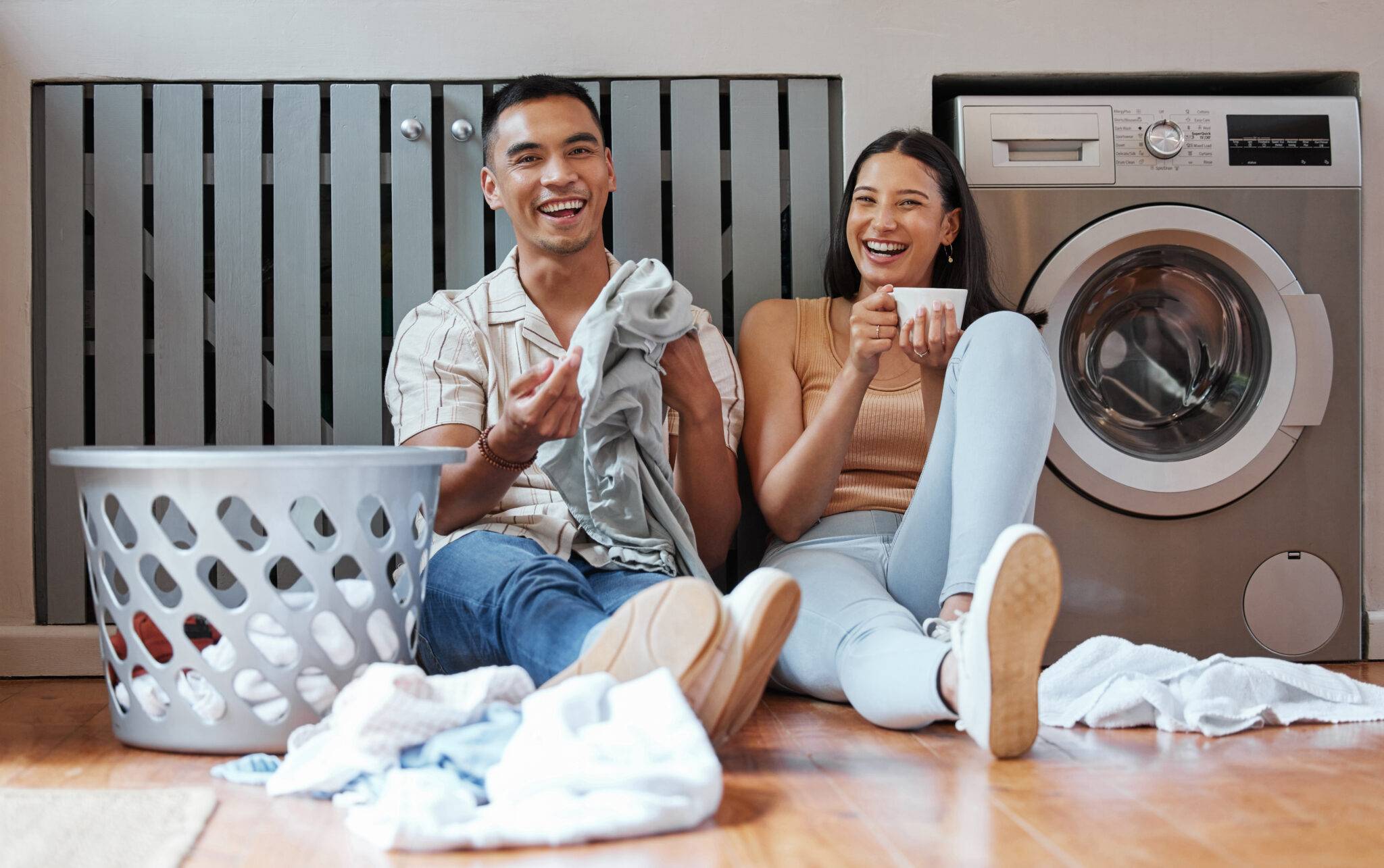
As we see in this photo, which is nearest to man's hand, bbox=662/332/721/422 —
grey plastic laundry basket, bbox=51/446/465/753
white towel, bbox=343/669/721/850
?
grey plastic laundry basket, bbox=51/446/465/753

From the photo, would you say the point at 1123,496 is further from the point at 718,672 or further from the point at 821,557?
the point at 718,672

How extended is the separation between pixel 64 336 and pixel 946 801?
1.60m

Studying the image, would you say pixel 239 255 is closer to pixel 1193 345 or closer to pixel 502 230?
pixel 502 230

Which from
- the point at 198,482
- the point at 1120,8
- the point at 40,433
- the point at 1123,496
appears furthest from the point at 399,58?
the point at 1123,496

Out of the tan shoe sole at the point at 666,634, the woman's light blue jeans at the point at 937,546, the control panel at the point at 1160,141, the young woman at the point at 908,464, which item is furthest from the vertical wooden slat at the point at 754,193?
the tan shoe sole at the point at 666,634

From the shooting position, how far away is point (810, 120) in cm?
198

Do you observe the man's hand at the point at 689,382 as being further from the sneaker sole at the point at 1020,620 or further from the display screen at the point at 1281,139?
the display screen at the point at 1281,139

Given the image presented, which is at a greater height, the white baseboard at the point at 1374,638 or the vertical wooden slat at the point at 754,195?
the vertical wooden slat at the point at 754,195

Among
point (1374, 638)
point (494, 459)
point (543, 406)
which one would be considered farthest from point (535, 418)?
point (1374, 638)

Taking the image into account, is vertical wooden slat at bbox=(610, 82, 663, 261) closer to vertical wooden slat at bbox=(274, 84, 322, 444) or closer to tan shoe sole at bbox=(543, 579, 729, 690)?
vertical wooden slat at bbox=(274, 84, 322, 444)

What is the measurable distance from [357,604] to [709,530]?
0.61 metres

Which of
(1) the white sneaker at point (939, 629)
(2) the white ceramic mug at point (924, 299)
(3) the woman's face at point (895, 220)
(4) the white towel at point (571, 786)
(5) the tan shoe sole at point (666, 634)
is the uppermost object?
(3) the woman's face at point (895, 220)

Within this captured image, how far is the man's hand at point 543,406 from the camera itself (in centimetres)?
134

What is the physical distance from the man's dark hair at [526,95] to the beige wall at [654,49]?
0.48 feet
